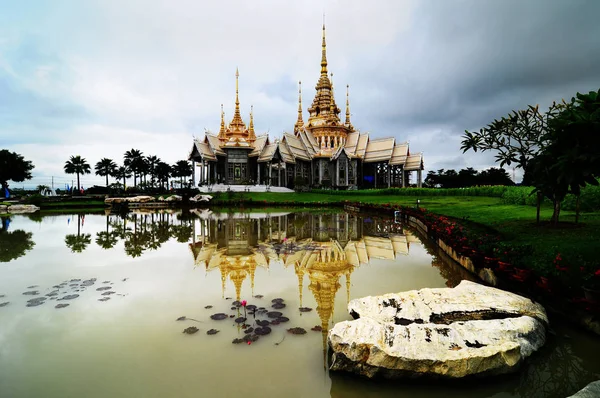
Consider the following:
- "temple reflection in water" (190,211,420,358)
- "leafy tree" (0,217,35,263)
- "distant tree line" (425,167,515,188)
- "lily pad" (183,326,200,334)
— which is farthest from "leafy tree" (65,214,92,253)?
"distant tree line" (425,167,515,188)

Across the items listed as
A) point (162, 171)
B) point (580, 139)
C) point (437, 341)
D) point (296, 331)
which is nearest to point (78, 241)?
point (296, 331)

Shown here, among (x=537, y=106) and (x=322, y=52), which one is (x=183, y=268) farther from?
(x=322, y=52)

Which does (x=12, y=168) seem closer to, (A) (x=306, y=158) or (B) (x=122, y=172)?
(B) (x=122, y=172)

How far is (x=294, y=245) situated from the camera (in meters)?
11.0

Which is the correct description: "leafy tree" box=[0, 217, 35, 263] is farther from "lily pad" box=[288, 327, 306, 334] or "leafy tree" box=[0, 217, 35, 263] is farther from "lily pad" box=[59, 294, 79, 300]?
"lily pad" box=[288, 327, 306, 334]

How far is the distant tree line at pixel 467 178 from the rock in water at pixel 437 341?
5397cm

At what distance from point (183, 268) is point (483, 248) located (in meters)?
6.85

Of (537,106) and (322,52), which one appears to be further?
(322,52)

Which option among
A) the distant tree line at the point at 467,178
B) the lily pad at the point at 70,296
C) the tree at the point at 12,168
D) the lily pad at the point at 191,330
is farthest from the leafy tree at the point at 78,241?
the distant tree line at the point at 467,178

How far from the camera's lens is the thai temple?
42.1 m

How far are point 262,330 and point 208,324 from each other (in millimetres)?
832

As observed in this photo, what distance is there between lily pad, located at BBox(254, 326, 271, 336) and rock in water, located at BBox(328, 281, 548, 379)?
979 mm

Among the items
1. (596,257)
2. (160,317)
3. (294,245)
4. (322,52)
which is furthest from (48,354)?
(322,52)

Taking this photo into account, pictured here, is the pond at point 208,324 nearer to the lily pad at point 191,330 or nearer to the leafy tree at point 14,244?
the lily pad at point 191,330
